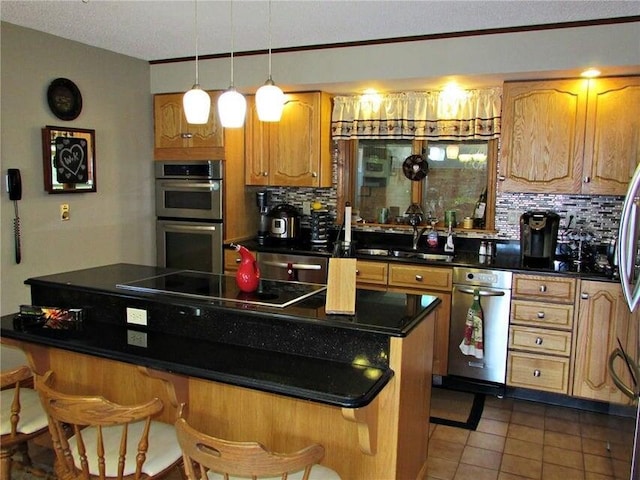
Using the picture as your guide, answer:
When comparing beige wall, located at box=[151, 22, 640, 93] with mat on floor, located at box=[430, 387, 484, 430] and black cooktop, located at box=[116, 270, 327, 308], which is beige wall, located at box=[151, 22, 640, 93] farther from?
mat on floor, located at box=[430, 387, 484, 430]

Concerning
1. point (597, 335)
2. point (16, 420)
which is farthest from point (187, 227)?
point (597, 335)

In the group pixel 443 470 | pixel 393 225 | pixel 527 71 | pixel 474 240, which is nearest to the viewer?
pixel 443 470

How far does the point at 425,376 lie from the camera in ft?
7.89

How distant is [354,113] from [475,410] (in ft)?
8.01

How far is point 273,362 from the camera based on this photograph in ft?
6.53

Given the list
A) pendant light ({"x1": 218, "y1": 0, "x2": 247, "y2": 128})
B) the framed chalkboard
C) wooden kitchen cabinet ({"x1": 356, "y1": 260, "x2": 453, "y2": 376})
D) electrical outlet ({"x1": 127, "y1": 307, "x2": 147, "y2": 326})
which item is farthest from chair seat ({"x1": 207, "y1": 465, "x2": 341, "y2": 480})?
the framed chalkboard

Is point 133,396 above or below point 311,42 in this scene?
below

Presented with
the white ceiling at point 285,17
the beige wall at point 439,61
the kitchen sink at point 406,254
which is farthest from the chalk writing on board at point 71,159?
the kitchen sink at point 406,254

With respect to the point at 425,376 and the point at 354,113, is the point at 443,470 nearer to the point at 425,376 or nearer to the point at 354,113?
the point at 425,376

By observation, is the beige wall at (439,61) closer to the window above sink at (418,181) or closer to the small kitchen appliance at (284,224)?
the window above sink at (418,181)

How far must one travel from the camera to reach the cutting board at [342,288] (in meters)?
2.14

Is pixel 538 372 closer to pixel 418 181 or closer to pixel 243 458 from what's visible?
pixel 418 181

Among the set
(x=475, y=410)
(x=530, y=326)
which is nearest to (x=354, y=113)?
(x=530, y=326)

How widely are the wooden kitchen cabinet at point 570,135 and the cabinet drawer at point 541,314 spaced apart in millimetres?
785
